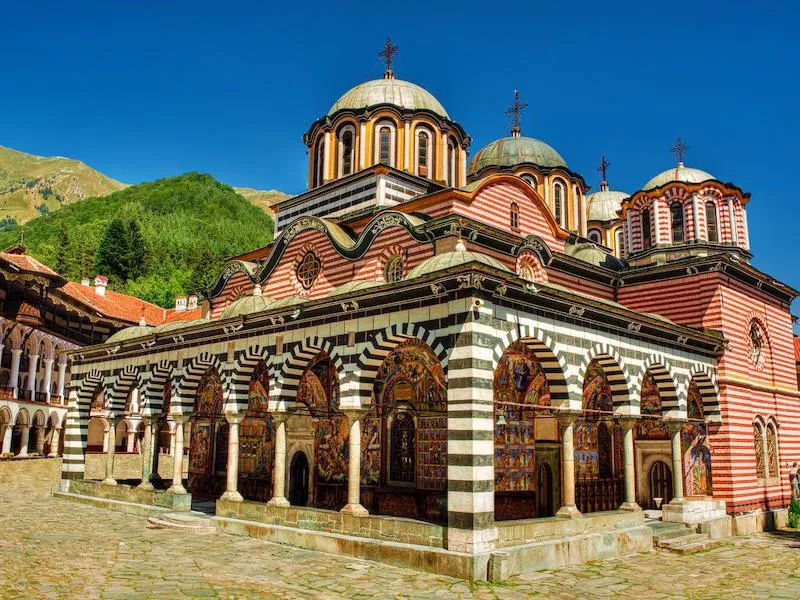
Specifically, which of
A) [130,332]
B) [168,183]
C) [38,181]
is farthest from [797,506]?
[38,181]

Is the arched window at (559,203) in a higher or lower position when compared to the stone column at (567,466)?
higher

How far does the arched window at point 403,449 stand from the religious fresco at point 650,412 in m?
5.74

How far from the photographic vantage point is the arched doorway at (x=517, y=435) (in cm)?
1455

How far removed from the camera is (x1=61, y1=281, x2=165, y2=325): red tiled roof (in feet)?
133

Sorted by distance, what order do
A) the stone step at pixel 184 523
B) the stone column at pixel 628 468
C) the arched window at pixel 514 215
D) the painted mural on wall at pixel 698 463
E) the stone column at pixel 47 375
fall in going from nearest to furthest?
the stone column at pixel 628 468 < the stone step at pixel 184 523 < the painted mural on wall at pixel 698 463 < the arched window at pixel 514 215 < the stone column at pixel 47 375

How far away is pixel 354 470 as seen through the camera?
12.0 metres

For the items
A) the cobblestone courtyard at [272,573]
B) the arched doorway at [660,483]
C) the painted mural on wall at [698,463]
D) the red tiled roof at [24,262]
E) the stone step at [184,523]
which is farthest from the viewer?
the red tiled roof at [24,262]

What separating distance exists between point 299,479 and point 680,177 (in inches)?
513

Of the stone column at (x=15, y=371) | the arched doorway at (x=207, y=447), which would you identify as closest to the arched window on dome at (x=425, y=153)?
→ the arched doorway at (x=207, y=447)

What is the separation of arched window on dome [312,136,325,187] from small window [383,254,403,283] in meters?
5.42

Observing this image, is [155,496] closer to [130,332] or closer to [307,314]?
[130,332]

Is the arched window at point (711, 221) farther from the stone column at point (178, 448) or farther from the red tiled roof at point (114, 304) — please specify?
the red tiled roof at point (114, 304)

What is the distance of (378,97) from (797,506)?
48.5 feet

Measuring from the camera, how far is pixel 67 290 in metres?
40.8
